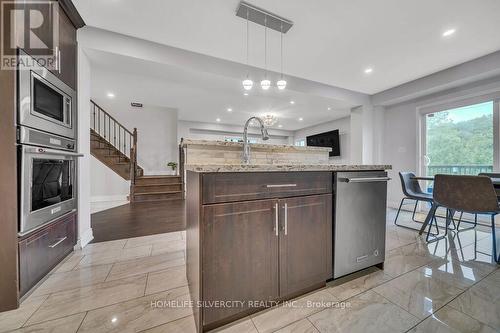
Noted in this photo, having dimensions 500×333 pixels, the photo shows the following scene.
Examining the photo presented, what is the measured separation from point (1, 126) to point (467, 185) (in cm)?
403

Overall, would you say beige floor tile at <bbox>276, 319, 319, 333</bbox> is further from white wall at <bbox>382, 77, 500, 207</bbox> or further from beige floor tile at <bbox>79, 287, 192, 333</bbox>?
white wall at <bbox>382, 77, 500, 207</bbox>

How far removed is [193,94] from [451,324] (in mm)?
4891

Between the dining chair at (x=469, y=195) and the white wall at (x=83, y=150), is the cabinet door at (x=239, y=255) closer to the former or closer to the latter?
the white wall at (x=83, y=150)

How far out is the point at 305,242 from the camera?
4.30 ft

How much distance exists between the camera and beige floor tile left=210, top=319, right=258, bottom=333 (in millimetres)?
1095

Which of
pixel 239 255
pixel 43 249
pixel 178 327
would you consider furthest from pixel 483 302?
pixel 43 249

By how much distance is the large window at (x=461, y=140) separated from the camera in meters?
3.26

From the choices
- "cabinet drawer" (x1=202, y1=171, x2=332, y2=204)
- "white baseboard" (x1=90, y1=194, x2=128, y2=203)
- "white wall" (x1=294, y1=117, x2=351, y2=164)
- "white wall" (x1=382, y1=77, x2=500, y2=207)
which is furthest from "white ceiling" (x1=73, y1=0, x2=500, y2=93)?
"white baseboard" (x1=90, y1=194, x2=128, y2=203)

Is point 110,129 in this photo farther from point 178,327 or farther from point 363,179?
point 363,179

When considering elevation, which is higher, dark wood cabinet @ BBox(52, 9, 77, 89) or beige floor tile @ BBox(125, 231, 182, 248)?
dark wood cabinet @ BBox(52, 9, 77, 89)

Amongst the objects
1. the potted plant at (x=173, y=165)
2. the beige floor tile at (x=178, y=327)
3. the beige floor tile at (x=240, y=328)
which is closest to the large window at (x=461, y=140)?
the beige floor tile at (x=240, y=328)

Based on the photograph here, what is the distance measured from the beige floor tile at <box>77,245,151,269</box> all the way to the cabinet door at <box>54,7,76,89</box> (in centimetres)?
178

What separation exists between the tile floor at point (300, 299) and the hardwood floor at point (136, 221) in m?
0.64

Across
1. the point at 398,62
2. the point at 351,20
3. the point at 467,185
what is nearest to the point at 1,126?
the point at 351,20
